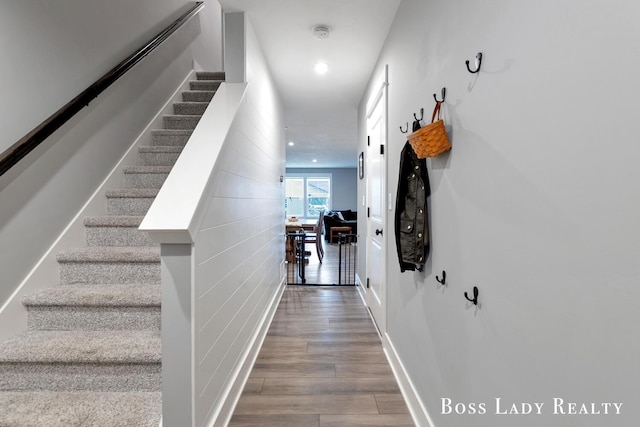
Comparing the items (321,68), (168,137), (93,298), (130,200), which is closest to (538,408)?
(93,298)

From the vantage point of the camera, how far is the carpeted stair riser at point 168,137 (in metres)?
2.85

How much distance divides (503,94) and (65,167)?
2396 millimetres

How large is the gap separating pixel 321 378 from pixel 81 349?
135 centimetres

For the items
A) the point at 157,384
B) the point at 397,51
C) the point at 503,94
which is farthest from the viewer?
the point at 397,51

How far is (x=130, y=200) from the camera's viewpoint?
2.29 m

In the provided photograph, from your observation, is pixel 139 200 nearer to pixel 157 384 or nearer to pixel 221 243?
pixel 221 243

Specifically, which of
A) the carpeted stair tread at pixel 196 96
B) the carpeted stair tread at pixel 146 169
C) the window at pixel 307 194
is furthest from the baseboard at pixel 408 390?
the window at pixel 307 194

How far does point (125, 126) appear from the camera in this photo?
2.51 m

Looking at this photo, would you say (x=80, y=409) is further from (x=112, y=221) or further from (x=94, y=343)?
(x=112, y=221)

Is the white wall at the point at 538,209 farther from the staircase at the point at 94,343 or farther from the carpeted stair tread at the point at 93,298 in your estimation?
the carpeted stair tread at the point at 93,298

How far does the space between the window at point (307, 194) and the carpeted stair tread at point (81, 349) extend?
9892mm

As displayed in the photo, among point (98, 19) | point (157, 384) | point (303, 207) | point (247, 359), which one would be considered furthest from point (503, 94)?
point (303, 207)

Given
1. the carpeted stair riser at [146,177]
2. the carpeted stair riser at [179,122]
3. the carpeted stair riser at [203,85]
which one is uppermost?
the carpeted stair riser at [203,85]

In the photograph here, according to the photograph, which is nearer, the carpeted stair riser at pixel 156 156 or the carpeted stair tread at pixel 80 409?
the carpeted stair tread at pixel 80 409
